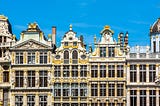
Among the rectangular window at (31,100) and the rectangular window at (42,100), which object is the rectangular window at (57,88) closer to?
the rectangular window at (42,100)

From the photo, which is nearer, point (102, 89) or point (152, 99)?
point (152, 99)

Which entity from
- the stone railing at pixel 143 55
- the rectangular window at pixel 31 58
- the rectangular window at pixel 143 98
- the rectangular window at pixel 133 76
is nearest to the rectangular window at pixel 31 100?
the rectangular window at pixel 31 58

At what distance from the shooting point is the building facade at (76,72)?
59656 mm

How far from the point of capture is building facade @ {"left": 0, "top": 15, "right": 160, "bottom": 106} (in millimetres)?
59656

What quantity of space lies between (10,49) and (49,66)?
4.38 metres

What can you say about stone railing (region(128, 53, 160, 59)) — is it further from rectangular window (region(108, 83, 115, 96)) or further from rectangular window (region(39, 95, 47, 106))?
rectangular window (region(39, 95, 47, 106))

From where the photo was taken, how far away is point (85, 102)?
5975 centimetres

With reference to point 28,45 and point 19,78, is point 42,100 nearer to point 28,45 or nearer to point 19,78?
point 19,78

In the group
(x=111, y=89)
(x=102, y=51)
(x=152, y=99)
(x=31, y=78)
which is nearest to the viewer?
(x=152, y=99)

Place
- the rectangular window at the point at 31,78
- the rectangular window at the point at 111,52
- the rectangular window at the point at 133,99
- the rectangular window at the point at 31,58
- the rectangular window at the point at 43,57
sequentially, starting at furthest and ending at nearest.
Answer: the rectangular window at the point at 31,58, the rectangular window at the point at 43,57, the rectangular window at the point at 31,78, the rectangular window at the point at 111,52, the rectangular window at the point at 133,99

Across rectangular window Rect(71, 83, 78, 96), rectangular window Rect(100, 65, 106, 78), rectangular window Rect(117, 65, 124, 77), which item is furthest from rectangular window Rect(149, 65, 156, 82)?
rectangular window Rect(71, 83, 78, 96)

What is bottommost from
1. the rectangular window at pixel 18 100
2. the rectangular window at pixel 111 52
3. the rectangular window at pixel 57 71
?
the rectangular window at pixel 18 100

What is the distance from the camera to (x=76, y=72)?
2371 inches

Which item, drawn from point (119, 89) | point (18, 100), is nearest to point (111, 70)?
point (119, 89)
